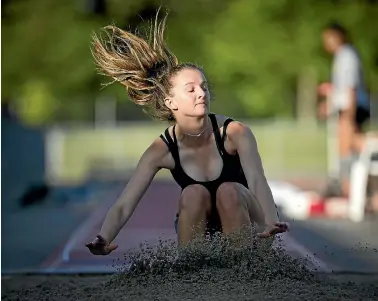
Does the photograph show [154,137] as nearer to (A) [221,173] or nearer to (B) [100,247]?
(A) [221,173]

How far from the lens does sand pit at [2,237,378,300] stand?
4.06m

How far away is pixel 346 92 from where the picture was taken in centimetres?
1117

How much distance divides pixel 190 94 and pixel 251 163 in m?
0.41

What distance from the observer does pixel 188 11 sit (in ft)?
95.2

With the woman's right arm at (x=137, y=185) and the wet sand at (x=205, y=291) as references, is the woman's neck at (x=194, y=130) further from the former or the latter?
the wet sand at (x=205, y=291)

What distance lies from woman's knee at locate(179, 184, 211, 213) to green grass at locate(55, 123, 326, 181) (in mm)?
25565

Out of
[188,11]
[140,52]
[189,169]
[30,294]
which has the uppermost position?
[188,11]

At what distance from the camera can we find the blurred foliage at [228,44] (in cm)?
2980

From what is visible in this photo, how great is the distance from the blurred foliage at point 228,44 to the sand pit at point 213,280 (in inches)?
939

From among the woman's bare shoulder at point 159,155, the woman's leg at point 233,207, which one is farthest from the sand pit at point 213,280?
the woman's bare shoulder at point 159,155

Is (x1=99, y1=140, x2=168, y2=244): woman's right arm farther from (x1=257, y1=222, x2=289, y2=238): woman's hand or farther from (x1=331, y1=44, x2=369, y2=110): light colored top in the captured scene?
(x1=331, y1=44, x2=369, y2=110): light colored top

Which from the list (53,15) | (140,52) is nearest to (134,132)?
(53,15)

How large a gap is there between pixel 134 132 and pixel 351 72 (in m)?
21.4

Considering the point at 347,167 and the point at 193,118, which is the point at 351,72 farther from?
the point at 193,118
